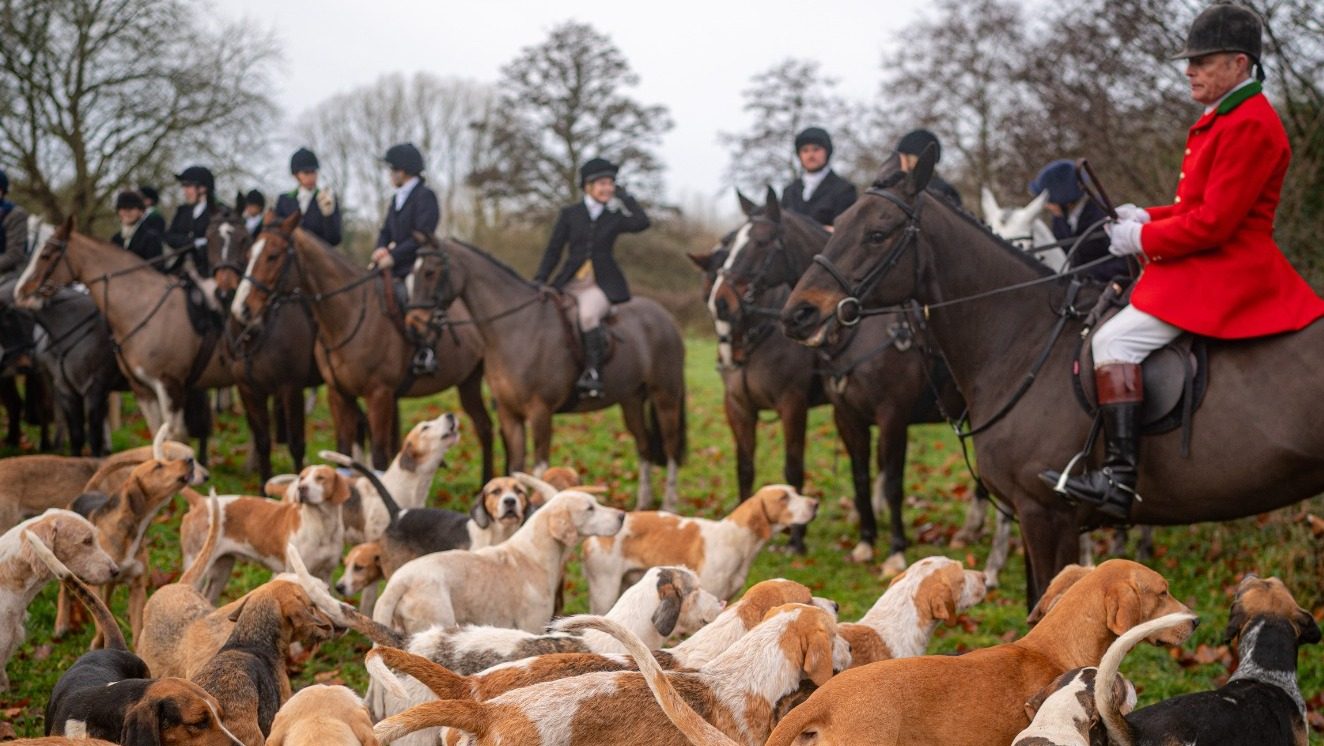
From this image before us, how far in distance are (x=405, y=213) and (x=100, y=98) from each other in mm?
12000

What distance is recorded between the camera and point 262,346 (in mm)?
10758

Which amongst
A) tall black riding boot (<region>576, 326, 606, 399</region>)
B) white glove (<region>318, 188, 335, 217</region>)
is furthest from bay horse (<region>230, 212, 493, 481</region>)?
white glove (<region>318, 188, 335, 217</region>)

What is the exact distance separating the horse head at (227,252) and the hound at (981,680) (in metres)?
8.23

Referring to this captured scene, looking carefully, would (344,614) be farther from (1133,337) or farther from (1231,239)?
(1231,239)

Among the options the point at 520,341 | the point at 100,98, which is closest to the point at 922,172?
the point at 520,341

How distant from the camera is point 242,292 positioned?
991 centimetres

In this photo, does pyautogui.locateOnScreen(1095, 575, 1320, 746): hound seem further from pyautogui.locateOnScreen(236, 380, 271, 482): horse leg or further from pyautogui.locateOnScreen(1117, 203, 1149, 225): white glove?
pyautogui.locateOnScreen(236, 380, 271, 482): horse leg

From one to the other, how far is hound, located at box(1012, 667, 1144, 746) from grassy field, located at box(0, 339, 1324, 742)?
8.31 ft

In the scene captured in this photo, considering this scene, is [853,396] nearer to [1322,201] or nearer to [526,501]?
[526,501]

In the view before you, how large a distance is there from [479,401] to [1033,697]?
8720 millimetres

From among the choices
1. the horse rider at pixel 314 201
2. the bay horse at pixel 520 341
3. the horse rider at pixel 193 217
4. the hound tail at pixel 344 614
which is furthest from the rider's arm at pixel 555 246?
the hound tail at pixel 344 614

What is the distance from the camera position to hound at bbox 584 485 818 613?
669 cm

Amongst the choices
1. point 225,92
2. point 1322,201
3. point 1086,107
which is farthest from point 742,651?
point 225,92

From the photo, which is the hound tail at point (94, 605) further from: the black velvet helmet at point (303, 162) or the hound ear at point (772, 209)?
the black velvet helmet at point (303, 162)
